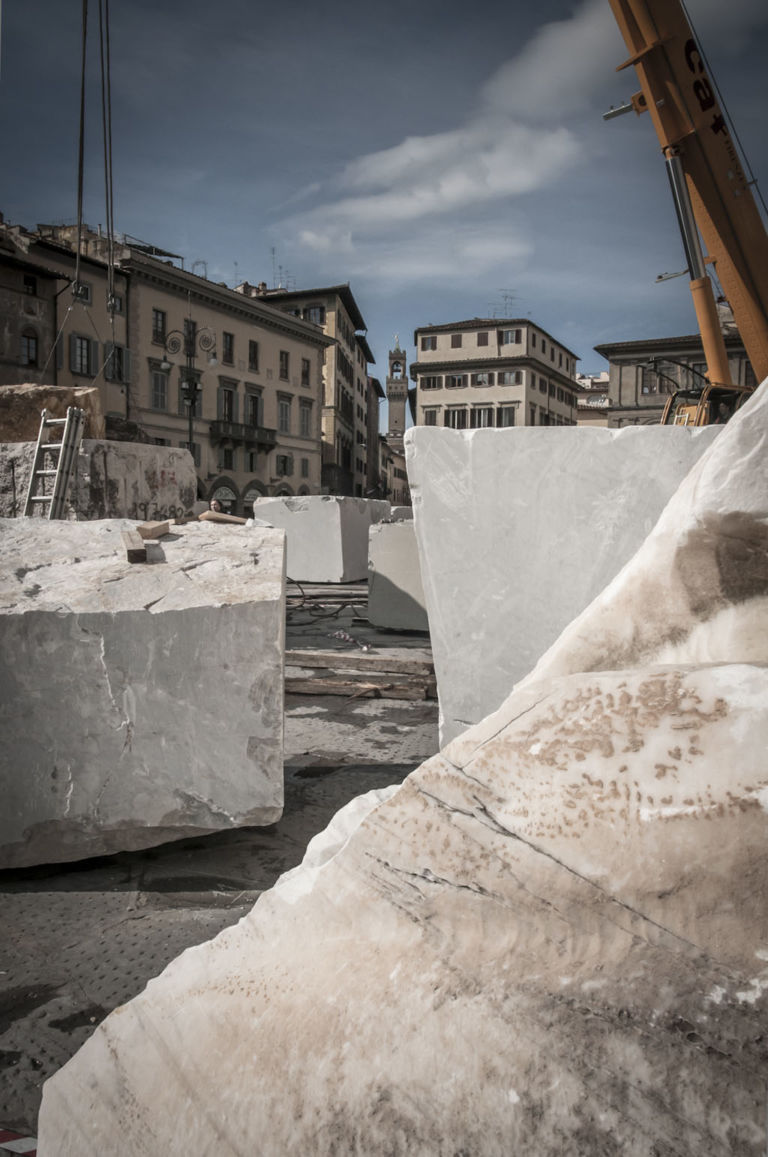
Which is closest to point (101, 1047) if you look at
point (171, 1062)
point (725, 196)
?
point (171, 1062)

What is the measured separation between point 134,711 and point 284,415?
117ft

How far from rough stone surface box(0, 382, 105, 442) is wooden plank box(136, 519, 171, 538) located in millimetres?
5768

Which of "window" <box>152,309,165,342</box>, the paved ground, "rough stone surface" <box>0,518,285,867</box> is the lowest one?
the paved ground

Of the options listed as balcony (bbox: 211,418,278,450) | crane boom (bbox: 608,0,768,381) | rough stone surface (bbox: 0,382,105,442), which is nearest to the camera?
crane boom (bbox: 608,0,768,381)

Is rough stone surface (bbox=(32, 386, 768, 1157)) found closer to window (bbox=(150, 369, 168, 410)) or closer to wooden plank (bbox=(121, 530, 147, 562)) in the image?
wooden plank (bbox=(121, 530, 147, 562))

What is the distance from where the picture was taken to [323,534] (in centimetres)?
1282

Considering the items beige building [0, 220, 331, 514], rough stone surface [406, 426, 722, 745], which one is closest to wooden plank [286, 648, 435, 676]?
rough stone surface [406, 426, 722, 745]

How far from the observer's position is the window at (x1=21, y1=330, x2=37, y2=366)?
82.0 feet

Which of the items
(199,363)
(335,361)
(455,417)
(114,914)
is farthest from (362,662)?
(455,417)

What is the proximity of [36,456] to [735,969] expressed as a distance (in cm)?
723

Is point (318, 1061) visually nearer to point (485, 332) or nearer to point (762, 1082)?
point (762, 1082)

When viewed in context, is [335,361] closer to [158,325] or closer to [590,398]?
[158,325]

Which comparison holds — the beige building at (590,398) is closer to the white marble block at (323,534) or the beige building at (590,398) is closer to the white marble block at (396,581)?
the white marble block at (323,534)

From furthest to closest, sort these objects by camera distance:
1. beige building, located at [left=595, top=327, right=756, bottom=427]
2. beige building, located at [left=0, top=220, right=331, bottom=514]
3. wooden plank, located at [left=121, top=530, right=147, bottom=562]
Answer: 1. beige building, located at [left=595, top=327, right=756, bottom=427]
2. beige building, located at [left=0, top=220, right=331, bottom=514]
3. wooden plank, located at [left=121, top=530, right=147, bottom=562]
